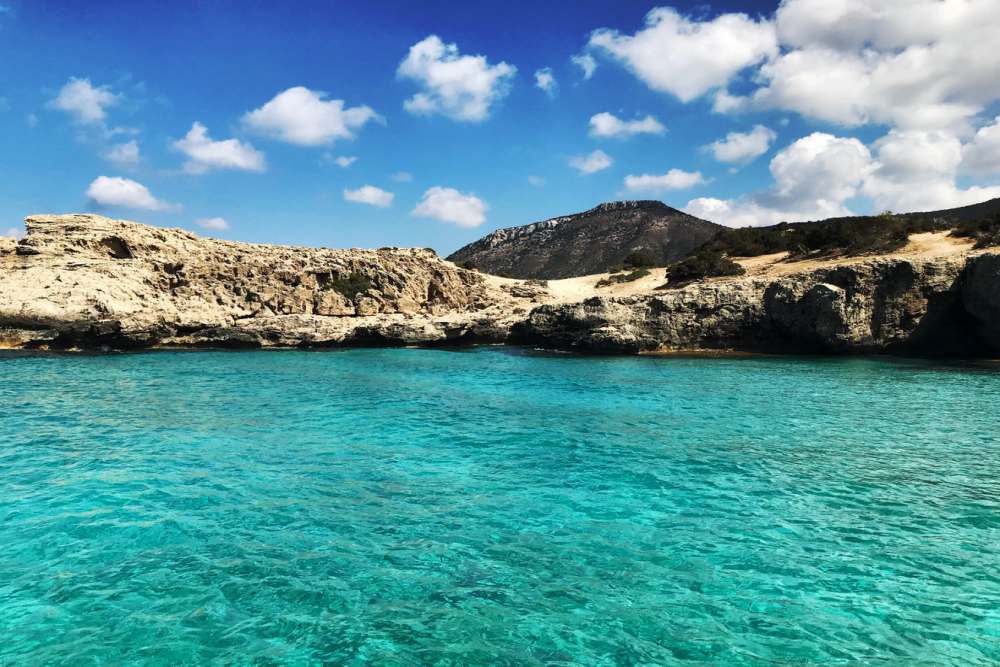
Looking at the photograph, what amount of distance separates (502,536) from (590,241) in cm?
10710

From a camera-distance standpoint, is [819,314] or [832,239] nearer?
[819,314]

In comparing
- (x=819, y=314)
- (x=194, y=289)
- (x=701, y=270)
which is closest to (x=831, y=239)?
(x=701, y=270)

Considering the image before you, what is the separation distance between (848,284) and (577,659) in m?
27.3

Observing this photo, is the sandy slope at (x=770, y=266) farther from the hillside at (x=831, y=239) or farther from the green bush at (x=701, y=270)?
the green bush at (x=701, y=270)

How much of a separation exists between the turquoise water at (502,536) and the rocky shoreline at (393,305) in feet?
45.2

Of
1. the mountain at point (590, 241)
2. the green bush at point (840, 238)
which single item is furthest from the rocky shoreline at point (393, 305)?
the mountain at point (590, 241)

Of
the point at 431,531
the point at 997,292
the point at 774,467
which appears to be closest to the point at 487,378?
the point at 774,467

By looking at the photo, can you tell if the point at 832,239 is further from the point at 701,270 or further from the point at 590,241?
the point at 590,241

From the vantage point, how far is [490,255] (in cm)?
11888

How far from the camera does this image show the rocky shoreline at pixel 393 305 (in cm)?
2553

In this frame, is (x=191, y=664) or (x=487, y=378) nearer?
(x=191, y=664)

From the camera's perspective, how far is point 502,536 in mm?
6523

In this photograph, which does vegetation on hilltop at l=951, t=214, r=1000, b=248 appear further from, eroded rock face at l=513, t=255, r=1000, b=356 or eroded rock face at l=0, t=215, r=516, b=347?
eroded rock face at l=0, t=215, r=516, b=347

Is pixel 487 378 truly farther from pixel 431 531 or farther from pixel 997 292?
pixel 997 292
